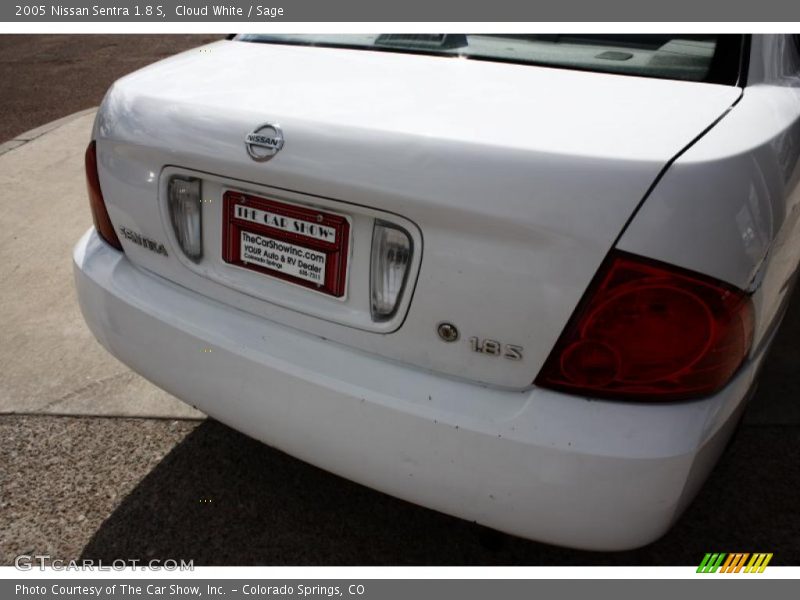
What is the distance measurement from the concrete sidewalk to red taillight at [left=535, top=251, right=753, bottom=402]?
171 cm

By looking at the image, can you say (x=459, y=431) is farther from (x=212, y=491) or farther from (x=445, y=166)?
(x=212, y=491)

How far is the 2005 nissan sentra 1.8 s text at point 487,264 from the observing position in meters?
1.47

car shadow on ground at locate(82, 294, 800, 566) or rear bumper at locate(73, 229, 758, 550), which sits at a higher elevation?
rear bumper at locate(73, 229, 758, 550)

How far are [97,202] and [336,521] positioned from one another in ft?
3.73

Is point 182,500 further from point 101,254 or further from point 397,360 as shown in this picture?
point 397,360

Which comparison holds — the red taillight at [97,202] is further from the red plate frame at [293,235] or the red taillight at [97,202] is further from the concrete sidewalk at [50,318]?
the concrete sidewalk at [50,318]

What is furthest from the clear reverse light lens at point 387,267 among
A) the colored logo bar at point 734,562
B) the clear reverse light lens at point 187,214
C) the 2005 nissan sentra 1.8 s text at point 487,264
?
the colored logo bar at point 734,562

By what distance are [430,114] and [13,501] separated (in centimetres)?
183

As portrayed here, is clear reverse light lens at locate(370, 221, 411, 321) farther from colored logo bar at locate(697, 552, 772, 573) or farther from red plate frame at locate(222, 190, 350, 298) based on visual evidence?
colored logo bar at locate(697, 552, 772, 573)

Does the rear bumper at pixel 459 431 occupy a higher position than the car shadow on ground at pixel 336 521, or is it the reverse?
the rear bumper at pixel 459 431

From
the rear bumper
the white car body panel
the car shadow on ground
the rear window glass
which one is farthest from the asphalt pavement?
the rear window glass

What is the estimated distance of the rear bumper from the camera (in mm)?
1514

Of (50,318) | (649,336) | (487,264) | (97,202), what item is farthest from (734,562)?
(50,318)

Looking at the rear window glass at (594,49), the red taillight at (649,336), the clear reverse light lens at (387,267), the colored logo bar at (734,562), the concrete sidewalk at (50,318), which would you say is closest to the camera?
the red taillight at (649,336)
